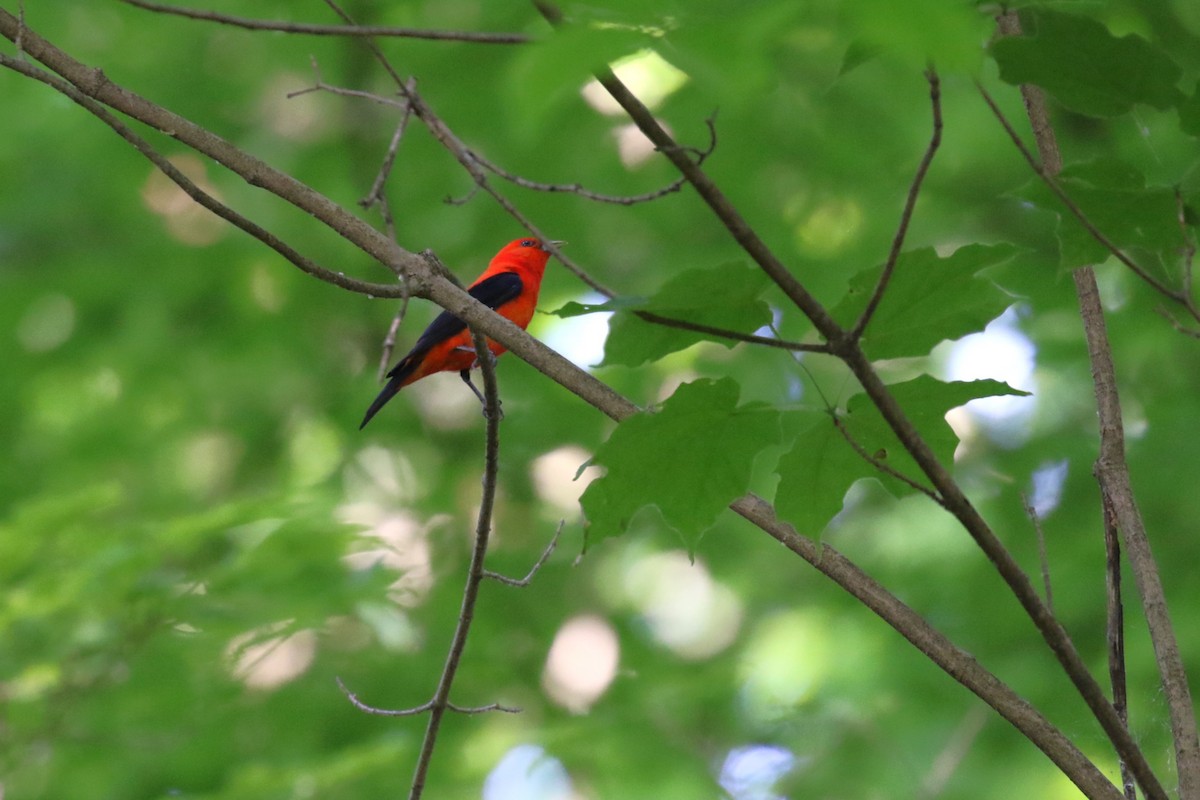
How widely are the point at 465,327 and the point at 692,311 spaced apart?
11.6 feet

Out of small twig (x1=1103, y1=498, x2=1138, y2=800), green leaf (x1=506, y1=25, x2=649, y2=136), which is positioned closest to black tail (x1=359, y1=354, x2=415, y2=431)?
small twig (x1=1103, y1=498, x2=1138, y2=800)

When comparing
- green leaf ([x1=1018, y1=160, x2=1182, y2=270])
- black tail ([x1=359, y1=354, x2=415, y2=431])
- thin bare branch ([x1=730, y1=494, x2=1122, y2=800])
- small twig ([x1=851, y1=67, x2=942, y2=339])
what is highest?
black tail ([x1=359, y1=354, x2=415, y2=431])

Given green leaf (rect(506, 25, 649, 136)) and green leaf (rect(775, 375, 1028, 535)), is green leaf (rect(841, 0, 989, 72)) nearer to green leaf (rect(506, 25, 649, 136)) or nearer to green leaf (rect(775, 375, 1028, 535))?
green leaf (rect(506, 25, 649, 136))

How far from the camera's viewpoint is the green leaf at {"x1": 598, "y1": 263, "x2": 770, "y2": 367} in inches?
52.1

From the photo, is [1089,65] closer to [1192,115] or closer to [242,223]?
[1192,115]

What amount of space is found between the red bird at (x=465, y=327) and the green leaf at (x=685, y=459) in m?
2.93

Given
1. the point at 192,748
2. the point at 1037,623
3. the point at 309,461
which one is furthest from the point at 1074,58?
the point at 309,461

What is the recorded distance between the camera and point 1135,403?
6.02 m

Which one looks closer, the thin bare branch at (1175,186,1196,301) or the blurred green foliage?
the thin bare branch at (1175,186,1196,301)

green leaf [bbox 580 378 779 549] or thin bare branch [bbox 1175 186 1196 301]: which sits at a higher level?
thin bare branch [bbox 1175 186 1196 301]

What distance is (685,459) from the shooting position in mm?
1429

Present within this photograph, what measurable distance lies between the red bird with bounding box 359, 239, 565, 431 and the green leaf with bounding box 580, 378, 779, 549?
2930 millimetres

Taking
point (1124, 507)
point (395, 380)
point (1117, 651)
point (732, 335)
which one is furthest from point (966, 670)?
point (395, 380)

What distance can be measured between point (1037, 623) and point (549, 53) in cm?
76
